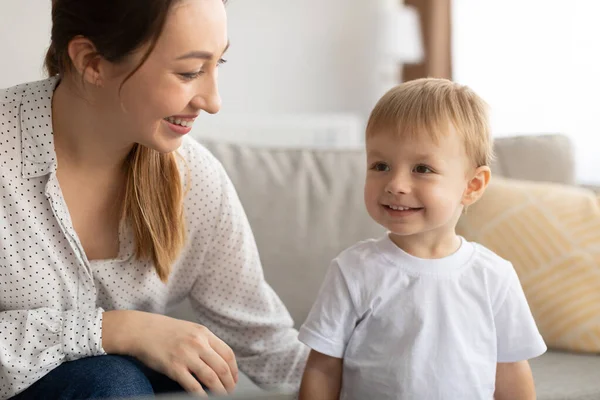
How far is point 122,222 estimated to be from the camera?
5.02ft

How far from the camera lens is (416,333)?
4.32ft

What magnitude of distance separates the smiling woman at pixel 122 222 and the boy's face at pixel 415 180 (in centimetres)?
30

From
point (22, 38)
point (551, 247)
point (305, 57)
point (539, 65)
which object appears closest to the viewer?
point (551, 247)

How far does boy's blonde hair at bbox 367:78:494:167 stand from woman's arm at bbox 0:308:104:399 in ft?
1.95

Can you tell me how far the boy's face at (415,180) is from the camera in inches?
50.4

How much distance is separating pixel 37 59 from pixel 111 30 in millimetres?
1727

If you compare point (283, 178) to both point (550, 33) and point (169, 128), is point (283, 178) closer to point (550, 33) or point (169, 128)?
point (169, 128)

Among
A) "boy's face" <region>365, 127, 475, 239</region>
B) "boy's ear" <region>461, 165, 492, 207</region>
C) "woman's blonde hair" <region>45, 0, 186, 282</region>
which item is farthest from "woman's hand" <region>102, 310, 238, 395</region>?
"boy's ear" <region>461, 165, 492, 207</region>

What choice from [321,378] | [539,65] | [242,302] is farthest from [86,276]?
[539,65]

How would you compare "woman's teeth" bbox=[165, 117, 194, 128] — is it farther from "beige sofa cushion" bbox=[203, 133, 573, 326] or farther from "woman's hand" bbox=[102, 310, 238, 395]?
"beige sofa cushion" bbox=[203, 133, 573, 326]

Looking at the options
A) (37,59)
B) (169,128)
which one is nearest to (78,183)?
(169,128)

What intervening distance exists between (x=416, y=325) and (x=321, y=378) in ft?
0.60

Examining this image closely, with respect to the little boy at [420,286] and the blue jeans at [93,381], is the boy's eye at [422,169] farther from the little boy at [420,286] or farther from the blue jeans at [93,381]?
the blue jeans at [93,381]

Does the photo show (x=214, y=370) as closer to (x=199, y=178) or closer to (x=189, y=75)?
(x=199, y=178)
